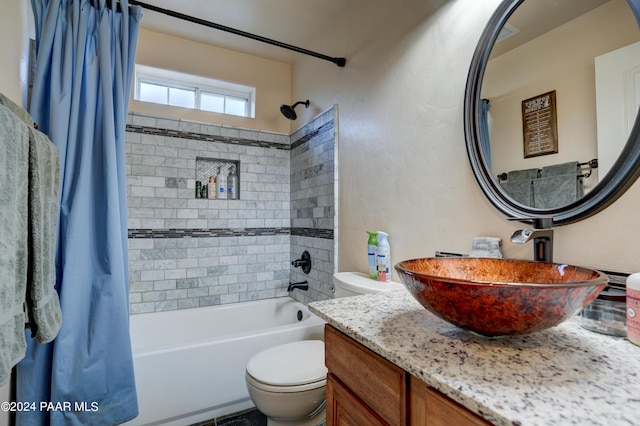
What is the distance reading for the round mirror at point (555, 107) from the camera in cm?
78

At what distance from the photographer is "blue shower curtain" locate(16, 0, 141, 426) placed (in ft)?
4.56

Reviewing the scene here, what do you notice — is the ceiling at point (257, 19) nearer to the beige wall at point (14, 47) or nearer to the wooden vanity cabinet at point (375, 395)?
the beige wall at point (14, 47)

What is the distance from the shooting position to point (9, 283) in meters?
0.74

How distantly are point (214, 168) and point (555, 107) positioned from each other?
2.45 meters

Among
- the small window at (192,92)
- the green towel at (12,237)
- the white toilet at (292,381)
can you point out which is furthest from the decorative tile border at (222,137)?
the green towel at (12,237)

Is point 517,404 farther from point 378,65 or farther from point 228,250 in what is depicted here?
point 228,250

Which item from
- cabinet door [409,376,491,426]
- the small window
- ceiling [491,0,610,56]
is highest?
the small window

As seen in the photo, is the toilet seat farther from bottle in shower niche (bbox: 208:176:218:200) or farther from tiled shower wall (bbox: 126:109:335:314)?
bottle in shower niche (bbox: 208:176:218:200)

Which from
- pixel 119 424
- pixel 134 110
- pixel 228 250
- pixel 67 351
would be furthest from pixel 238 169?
pixel 119 424

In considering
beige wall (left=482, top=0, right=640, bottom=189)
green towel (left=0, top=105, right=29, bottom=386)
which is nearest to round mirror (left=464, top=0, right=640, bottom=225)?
beige wall (left=482, top=0, right=640, bottom=189)

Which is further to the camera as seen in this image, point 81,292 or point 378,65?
point 378,65

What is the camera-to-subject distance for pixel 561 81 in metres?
0.90

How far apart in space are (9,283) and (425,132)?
1.55 metres

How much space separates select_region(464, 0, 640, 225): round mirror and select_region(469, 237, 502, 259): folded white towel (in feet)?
0.39
